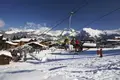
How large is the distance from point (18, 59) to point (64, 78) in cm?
3988

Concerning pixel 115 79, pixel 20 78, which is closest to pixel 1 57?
pixel 20 78

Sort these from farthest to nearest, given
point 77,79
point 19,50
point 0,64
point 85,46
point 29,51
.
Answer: point 85,46 → point 29,51 → point 19,50 → point 0,64 → point 77,79

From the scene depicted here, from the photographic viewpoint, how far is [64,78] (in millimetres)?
15039

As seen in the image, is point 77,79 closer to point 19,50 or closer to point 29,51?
point 19,50

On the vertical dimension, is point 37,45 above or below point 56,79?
above

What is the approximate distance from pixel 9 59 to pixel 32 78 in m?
36.8

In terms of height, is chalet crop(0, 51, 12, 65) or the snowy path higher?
chalet crop(0, 51, 12, 65)

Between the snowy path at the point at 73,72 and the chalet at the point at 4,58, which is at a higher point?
the chalet at the point at 4,58

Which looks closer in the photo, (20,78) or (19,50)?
(20,78)

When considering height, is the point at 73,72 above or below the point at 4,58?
below

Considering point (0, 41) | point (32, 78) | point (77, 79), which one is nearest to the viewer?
Answer: point (77, 79)

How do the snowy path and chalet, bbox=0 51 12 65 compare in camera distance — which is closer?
the snowy path

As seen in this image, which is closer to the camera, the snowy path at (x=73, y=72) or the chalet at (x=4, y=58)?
the snowy path at (x=73, y=72)

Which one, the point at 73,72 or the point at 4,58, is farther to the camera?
the point at 4,58
